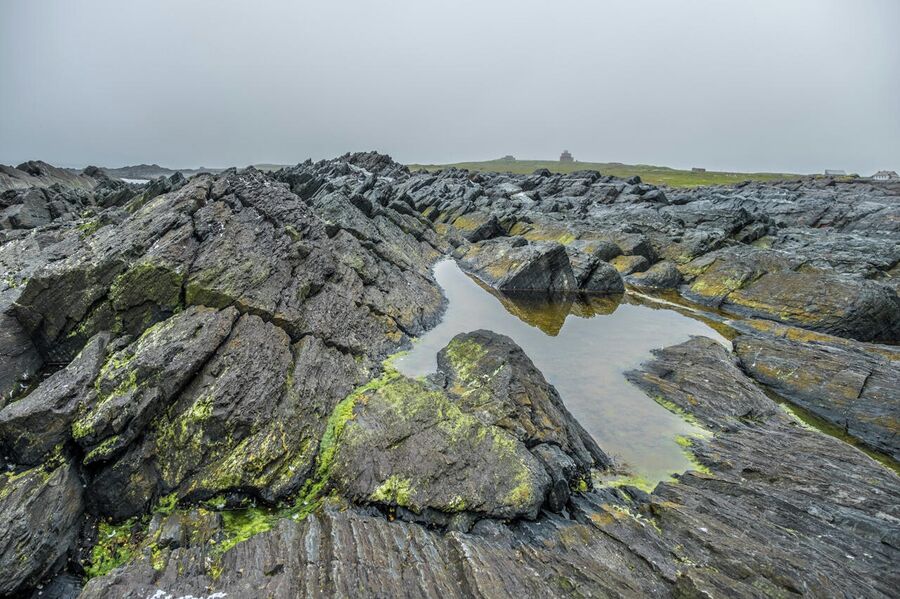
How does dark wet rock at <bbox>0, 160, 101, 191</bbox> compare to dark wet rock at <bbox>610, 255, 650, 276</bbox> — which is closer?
dark wet rock at <bbox>610, 255, 650, 276</bbox>

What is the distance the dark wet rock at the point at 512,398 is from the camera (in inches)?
626

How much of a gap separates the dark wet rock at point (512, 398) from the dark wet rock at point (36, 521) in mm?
12596

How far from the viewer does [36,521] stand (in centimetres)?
969

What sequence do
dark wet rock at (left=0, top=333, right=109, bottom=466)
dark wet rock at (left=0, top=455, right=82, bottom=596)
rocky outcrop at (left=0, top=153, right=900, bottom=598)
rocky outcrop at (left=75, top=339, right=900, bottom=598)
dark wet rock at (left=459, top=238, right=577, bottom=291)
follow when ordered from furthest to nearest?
dark wet rock at (left=459, top=238, right=577, bottom=291) → dark wet rock at (left=0, top=333, right=109, bottom=466) → rocky outcrop at (left=0, top=153, right=900, bottom=598) → rocky outcrop at (left=75, top=339, right=900, bottom=598) → dark wet rock at (left=0, top=455, right=82, bottom=596)

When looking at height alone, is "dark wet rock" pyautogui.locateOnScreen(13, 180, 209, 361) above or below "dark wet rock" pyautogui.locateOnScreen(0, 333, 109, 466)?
above

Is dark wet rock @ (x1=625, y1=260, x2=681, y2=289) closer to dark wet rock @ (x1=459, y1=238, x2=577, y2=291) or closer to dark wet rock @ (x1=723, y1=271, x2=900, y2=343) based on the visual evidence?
dark wet rock @ (x1=723, y1=271, x2=900, y2=343)

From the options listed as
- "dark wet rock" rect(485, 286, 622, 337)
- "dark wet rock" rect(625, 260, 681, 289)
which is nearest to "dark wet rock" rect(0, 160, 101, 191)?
"dark wet rock" rect(485, 286, 622, 337)

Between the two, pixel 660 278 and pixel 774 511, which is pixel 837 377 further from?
pixel 660 278

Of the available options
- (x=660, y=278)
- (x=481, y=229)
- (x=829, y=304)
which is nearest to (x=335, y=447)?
(x=829, y=304)

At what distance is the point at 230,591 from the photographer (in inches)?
336

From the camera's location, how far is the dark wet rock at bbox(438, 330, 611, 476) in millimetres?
15898

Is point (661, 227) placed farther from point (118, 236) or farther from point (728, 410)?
point (118, 236)

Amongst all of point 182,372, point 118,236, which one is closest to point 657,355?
point 182,372

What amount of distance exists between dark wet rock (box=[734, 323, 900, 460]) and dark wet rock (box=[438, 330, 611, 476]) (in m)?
13.8
